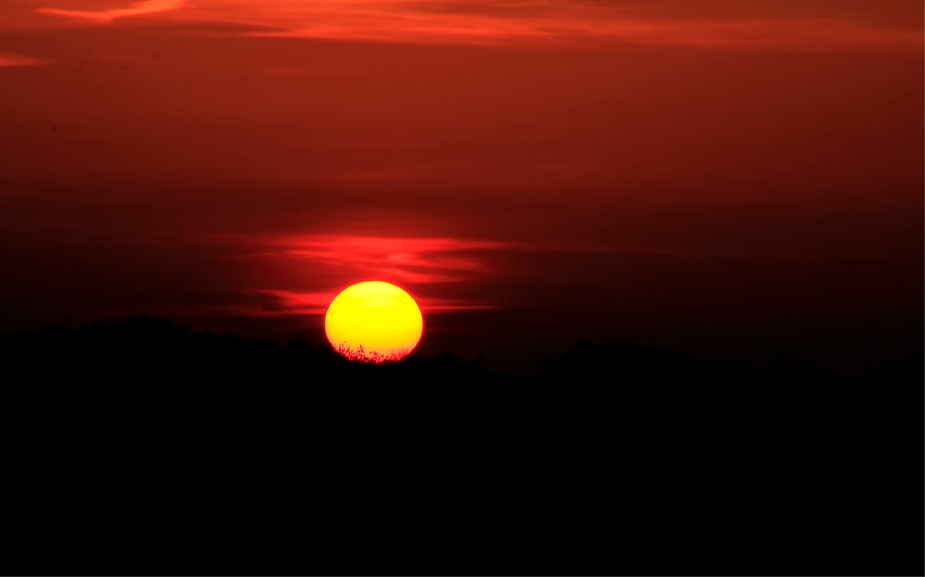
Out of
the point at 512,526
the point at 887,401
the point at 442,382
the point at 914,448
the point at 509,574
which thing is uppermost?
the point at 442,382

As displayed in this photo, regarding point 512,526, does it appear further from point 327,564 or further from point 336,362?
point 336,362

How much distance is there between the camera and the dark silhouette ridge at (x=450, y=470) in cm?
2803

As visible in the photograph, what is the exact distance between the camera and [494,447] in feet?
113

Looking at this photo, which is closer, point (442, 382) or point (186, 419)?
point (186, 419)

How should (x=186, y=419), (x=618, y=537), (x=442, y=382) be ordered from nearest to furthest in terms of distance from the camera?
(x=618, y=537) → (x=186, y=419) → (x=442, y=382)

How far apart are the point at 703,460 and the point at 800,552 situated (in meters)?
5.43

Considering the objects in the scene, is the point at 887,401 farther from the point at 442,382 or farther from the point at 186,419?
the point at 186,419

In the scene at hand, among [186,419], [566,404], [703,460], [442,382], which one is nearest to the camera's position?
[703,460]

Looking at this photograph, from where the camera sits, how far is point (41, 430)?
3259cm

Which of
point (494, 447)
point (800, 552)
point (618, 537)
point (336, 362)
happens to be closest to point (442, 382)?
point (336, 362)

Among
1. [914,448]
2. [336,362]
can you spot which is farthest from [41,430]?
[914,448]

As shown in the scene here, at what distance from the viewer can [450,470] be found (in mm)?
32844

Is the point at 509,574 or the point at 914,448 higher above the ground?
the point at 914,448

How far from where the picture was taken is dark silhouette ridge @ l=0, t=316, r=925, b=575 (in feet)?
92.0
